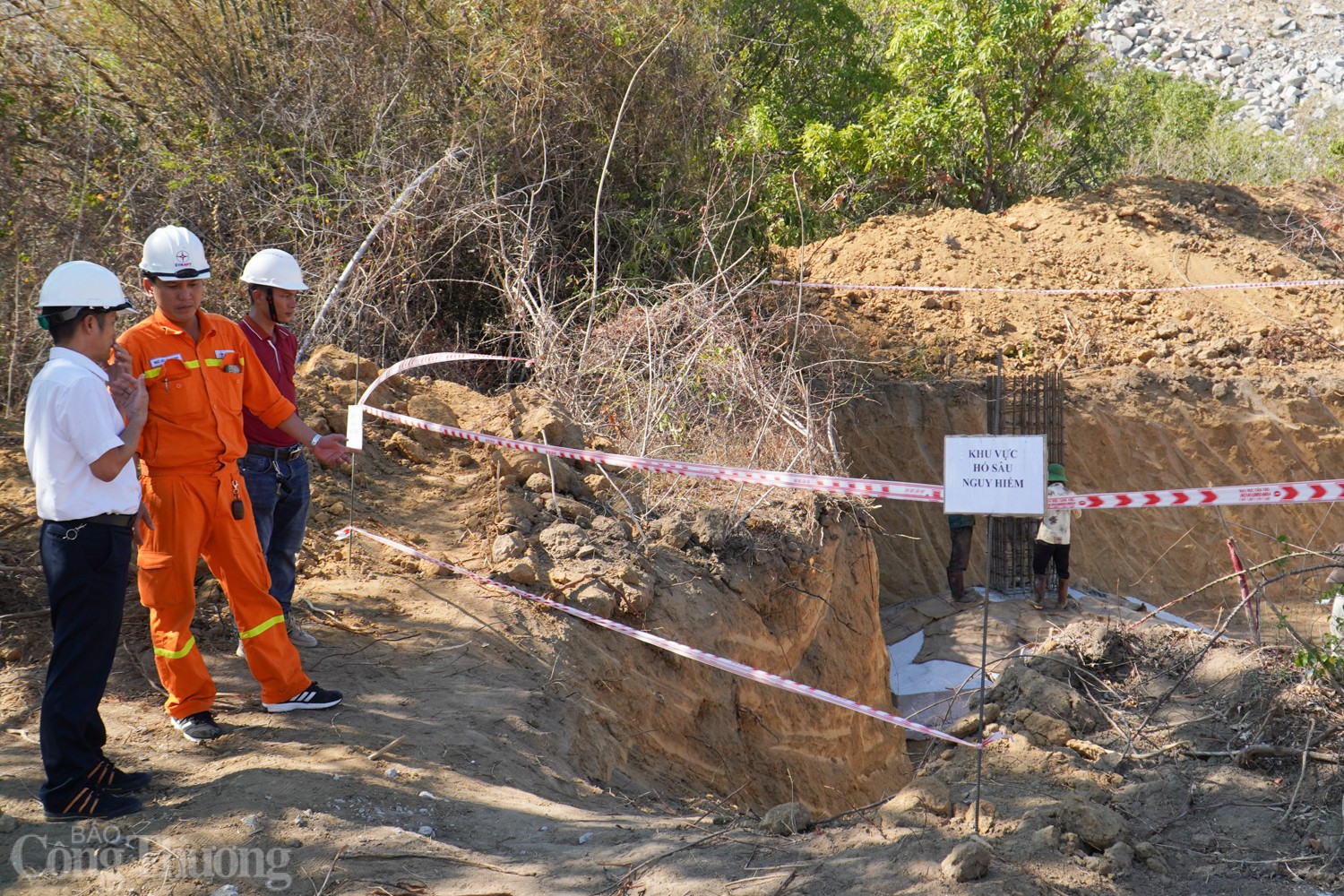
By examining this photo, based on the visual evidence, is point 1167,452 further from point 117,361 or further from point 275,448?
point 117,361

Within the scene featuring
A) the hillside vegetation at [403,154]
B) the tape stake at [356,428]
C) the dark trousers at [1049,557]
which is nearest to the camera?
the tape stake at [356,428]

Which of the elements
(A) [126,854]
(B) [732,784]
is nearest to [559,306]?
(B) [732,784]

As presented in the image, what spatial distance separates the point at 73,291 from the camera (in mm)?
3664

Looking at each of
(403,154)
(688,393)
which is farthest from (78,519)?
(403,154)

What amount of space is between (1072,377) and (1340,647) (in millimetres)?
9189

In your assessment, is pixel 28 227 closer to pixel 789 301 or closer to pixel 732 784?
pixel 732 784

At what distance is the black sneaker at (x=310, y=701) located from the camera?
4496 millimetres

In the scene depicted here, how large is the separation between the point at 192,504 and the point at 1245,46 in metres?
45.6

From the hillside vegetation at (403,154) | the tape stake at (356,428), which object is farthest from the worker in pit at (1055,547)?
the tape stake at (356,428)

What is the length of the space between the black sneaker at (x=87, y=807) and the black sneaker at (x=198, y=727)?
0.50m

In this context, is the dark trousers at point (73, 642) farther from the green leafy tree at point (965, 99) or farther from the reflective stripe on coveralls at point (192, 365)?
the green leafy tree at point (965, 99)

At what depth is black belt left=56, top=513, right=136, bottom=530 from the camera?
364cm

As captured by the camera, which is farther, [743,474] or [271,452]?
[743,474]

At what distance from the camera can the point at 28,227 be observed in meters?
7.12
